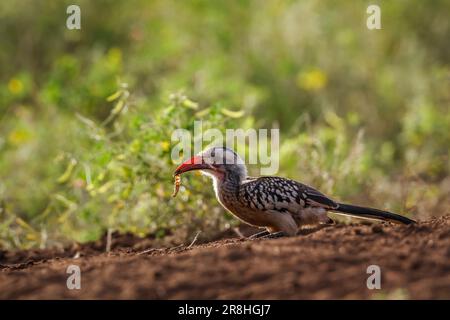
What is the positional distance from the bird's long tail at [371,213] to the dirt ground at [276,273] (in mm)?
1017

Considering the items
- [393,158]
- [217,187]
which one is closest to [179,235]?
[217,187]

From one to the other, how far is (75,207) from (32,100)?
4.79 metres

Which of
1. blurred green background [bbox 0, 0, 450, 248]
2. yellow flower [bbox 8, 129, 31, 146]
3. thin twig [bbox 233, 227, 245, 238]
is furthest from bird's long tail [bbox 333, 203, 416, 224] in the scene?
yellow flower [bbox 8, 129, 31, 146]

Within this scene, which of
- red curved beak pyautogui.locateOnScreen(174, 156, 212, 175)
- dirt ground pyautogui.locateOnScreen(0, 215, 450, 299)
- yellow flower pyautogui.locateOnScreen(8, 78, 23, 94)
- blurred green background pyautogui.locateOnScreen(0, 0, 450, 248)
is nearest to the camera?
dirt ground pyautogui.locateOnScreen(0, 215, 450, 299)

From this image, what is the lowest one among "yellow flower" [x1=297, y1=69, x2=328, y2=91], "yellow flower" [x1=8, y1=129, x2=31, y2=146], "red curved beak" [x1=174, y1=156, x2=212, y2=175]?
"red curved beak" [x1=174, y1=156, x2=212, y2=175]

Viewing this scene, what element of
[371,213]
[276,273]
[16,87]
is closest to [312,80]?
[16,87]

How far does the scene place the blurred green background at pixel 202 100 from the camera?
683 centimetres

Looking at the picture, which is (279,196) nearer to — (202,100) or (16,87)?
(202,100)

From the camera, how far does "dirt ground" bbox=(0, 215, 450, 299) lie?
364cm

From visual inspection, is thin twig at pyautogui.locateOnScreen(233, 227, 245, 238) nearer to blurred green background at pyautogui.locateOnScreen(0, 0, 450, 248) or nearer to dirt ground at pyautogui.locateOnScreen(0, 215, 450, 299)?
blurred green background at pyautogui.locateOnScreen(0, 0, 450, 248)

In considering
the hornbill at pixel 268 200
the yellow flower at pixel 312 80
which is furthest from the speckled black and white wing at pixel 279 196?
the yellow flower at pixel 312 80

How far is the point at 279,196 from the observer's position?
18.9 feet

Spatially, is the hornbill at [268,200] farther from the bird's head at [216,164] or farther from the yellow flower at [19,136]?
the yellow flower at [19,136]

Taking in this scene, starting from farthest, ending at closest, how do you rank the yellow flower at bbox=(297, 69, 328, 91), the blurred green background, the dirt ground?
the yellow flower at bbox=(297, 69, 328, 91)
the blurred green background
the dirt ground
